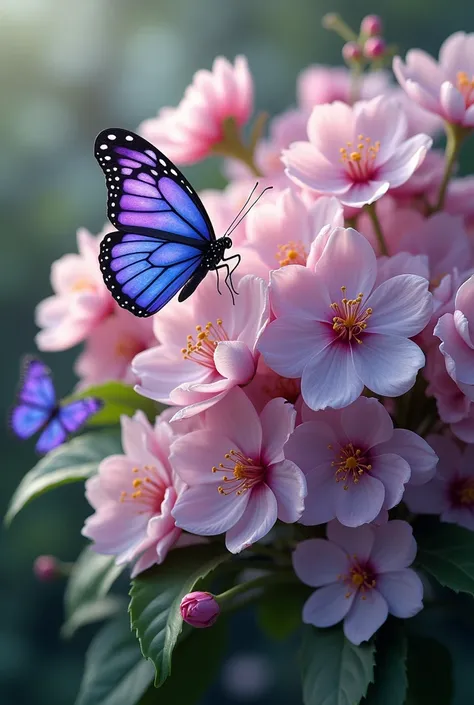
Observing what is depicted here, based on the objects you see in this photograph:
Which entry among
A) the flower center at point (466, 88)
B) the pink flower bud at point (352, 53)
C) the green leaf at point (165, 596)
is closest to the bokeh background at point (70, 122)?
the pink flower bud at point (352, 53)

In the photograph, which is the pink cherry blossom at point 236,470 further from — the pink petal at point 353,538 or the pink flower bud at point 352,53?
the pink flower bud at point 352,53

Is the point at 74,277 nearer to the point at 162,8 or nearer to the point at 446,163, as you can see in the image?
the point at 446,163

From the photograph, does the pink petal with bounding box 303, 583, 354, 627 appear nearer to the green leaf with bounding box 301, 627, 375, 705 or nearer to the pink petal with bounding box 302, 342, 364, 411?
the green leaf with bounding box 301, 627, 375, 705

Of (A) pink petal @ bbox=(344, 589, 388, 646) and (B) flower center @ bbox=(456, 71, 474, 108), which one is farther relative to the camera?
(B) flower center @ bbox=(456, 71, 474, 108)

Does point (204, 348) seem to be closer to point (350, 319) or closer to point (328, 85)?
point (350, 319)

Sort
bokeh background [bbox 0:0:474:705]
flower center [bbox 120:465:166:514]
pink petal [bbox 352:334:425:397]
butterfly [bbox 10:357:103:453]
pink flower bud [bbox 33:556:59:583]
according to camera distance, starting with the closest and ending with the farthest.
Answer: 1. pink petal [bbox 352:334:425:397]
2. flower center [bbox 120:465:166:514]
3. butterfly [bbox 10:357:103:453]
4. pink flower bud [bbox 33:556:59:583]
5. bokeh background [bbox 0:0:474:705]

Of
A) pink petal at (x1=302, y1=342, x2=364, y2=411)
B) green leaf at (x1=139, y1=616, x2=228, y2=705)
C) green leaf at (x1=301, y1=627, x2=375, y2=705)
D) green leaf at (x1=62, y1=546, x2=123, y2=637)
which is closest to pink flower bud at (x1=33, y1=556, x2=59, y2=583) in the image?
green leaf at (x1=62, y1=546, x2=123, y2=637)

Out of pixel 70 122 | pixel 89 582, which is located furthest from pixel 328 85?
pixel 70 122
